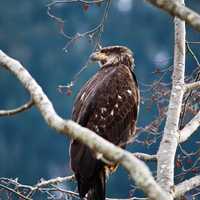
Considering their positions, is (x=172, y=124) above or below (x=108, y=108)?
below

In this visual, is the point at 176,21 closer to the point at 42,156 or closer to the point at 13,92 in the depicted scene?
the point at 42,156

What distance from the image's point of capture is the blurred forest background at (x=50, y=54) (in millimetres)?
7422

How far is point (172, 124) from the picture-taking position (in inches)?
133

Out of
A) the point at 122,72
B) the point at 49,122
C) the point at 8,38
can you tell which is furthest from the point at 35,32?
the point at 49,122

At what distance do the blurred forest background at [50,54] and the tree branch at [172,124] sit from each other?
2991 millimetres

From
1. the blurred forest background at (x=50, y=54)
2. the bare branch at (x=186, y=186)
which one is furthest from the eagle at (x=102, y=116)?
the blurred forest background at (x=50, y=54)

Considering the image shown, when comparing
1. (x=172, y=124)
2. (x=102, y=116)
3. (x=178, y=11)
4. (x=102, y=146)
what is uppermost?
(x=102, y=116)

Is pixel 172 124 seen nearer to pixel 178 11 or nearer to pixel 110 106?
pixel 110 106

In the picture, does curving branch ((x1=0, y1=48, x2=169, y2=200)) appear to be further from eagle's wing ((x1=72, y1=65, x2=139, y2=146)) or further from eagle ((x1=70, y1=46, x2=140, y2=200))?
eagle's wing ((x1=72, y1=65, x2=139, y2=146))

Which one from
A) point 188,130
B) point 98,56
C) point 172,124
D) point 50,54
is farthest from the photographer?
point 50,54

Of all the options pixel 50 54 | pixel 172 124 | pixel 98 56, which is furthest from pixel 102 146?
pixel 50 54

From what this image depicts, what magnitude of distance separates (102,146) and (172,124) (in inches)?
51.3

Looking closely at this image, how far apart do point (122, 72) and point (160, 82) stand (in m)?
0.38

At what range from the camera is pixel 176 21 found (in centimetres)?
364
